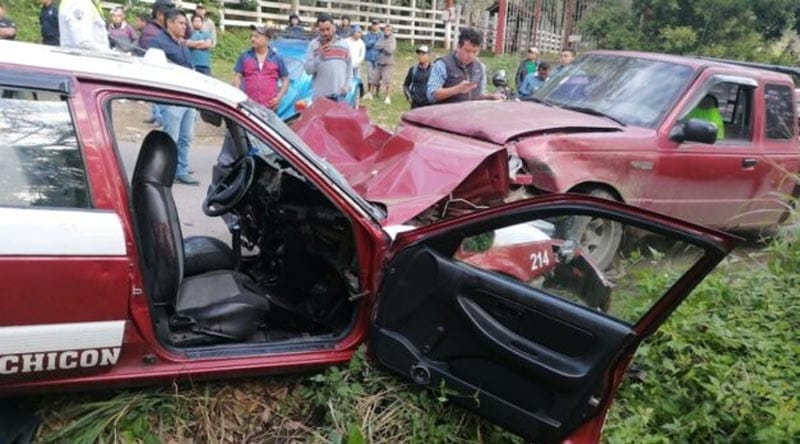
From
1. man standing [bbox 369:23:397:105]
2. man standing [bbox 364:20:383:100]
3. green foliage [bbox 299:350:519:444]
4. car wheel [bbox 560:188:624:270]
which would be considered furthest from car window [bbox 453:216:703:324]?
man standing [bbox 364:20:383:100]

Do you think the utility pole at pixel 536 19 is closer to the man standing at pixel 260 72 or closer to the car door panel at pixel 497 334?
the man standing at pixel 260 72

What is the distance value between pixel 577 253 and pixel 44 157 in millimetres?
2137

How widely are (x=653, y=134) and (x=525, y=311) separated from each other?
3.01 meters

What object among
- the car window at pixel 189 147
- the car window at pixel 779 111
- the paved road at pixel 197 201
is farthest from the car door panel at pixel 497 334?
the car window at pixel 779 111

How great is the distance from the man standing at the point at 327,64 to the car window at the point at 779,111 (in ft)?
14.2

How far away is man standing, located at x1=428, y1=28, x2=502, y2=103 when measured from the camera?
6.34 m

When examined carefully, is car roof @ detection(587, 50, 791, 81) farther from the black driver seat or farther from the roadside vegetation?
the black driver seat

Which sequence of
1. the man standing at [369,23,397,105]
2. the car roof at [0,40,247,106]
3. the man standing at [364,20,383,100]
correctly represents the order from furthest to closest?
the man standing at [364,20,383,100], the man standing at [369,23,397,105], the car roof at [0,40,247,106]

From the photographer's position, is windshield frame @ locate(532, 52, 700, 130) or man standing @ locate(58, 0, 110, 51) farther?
man standing @ locate(58, 0, 110, 51)

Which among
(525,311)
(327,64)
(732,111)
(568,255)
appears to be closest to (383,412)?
(525,311)

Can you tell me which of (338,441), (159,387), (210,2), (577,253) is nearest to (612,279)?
(577,253)

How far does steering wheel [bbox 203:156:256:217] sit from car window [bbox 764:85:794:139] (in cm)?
469

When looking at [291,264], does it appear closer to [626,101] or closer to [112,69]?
[112,69]

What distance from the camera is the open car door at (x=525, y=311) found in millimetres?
2340
